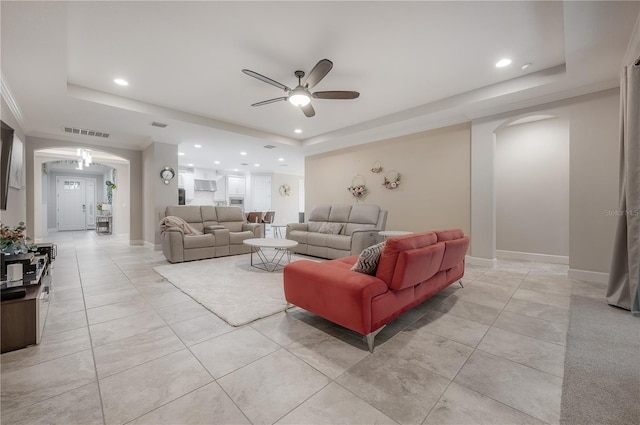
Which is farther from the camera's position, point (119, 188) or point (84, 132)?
point (119, 188)

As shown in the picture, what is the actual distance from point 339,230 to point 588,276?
3.77m

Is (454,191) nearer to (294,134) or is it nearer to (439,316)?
(439,316)

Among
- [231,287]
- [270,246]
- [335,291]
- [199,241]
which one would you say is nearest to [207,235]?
[199,241]

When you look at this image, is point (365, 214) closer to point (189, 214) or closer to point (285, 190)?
point (189, 214)

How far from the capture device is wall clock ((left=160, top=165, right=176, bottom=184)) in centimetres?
603

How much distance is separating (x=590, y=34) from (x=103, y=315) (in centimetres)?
525

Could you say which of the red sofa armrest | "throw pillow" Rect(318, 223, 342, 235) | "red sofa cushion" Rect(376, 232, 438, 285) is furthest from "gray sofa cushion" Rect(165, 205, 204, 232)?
"red sofa cushion" Rect(376, 232, 438, 285)

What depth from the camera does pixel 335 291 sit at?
1.94m

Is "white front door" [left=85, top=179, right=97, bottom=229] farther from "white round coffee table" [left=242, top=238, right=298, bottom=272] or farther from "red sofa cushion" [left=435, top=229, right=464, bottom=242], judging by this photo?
"red sofa cushion" [left=435, top=229, right=464, bottom=242]

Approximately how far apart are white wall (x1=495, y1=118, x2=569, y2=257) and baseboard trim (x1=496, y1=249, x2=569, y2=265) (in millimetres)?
59

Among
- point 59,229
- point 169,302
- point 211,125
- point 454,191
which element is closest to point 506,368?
point 169,302

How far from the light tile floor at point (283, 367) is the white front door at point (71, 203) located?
36.4 feet

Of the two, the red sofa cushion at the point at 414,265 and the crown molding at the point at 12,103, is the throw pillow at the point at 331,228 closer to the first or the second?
the red sofa cushion at the point at 414,265

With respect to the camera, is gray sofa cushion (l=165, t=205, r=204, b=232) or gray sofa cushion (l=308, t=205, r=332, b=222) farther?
gray sofa cushion (l=308, t=205, r=332, b=222)
